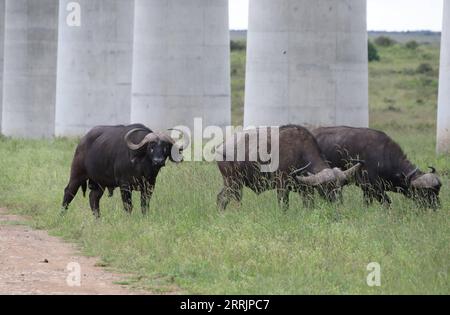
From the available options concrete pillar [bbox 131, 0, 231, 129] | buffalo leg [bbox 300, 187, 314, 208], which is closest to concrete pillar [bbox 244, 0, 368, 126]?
concrete pillar [bbox 131, 0, 231, 129]

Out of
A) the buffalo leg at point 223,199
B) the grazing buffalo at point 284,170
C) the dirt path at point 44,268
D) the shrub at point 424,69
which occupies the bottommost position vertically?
the dirt path at point 44,268

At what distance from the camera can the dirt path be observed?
1089cm

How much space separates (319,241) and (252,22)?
1047cm

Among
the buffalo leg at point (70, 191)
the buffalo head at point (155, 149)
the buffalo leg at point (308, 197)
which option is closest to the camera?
the buffalo leg at point (308, 197)

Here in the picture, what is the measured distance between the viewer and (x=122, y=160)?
615 inches

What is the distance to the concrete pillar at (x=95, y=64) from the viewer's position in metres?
29.9

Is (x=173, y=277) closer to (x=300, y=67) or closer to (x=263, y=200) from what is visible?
(x=263, y=200)

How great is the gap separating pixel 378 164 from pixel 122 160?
3.37 meters

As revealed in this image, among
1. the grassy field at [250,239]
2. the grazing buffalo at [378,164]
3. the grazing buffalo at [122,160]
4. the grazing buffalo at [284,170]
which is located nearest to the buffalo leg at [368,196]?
the grazing buffalo at [378,164]

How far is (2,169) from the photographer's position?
75.7 feet

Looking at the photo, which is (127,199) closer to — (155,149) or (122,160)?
(122,160)

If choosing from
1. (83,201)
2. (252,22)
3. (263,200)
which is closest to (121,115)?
(252,22)

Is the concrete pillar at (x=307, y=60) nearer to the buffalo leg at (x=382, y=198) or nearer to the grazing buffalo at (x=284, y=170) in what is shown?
the grazing buffalo at (x=284, y=170)

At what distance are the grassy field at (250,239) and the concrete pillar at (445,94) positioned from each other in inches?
147
